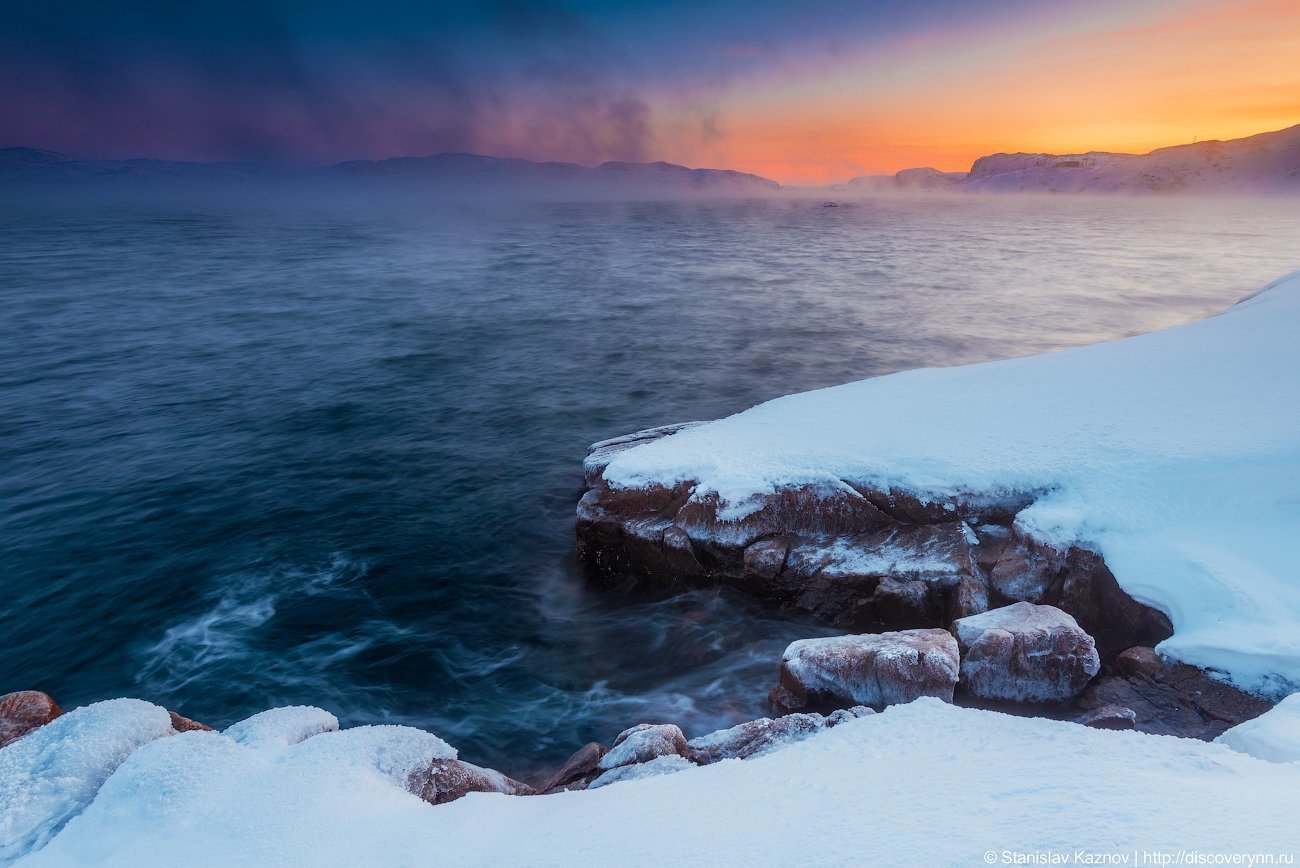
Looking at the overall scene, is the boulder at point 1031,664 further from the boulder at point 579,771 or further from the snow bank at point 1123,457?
the boulder at point 579,771

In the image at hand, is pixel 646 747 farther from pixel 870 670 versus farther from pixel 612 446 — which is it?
pixel 612 446

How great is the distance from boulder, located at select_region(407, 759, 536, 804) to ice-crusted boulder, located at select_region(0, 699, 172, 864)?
2917 mm

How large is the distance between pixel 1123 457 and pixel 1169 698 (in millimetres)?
4632

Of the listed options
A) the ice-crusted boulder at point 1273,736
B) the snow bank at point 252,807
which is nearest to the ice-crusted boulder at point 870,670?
the ice-crusted boulder at point 1273,736

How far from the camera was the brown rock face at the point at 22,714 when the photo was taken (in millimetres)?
7578

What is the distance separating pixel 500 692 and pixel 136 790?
520cm

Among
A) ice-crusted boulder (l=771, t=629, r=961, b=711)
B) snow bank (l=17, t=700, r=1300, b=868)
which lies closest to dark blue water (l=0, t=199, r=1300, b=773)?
ice-crusted boulder (l=771, t=629, r=961, b=711)

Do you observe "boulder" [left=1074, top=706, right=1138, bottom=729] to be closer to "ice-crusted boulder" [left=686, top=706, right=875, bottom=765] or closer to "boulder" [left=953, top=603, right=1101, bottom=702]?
"boulder" [left=953, top=603, right=1101, bottom=702]

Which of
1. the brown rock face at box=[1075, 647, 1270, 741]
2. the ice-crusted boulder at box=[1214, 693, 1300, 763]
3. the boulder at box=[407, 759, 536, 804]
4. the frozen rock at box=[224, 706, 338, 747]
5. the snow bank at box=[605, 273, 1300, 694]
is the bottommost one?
the boulder at box=[407, 759, 536, 804]

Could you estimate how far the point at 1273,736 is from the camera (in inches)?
240

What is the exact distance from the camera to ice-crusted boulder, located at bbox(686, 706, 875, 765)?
23.8 ft

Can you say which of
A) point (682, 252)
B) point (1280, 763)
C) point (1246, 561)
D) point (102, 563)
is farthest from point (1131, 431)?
point (682, 252)

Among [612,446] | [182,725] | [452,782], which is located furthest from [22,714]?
[612,446]

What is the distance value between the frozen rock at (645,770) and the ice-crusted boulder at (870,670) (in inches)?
80.8
